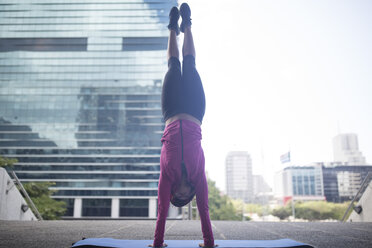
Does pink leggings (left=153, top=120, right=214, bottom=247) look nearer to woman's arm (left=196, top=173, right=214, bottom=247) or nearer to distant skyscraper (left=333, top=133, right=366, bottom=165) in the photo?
woman's arm (left=196, top=173, right=214, bottom=247)

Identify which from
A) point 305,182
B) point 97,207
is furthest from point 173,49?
point 305,182

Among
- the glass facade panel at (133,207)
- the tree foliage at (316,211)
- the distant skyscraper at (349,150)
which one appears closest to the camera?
the tree foliage at (316,211)

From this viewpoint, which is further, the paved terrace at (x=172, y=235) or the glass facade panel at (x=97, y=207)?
the glass facade panel at (x=97, y=207)

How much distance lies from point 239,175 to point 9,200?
619 ft

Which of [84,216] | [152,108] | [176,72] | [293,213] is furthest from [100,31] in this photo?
[176,72]

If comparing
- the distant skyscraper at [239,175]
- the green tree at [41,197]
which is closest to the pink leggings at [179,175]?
the green tree at [41,197]

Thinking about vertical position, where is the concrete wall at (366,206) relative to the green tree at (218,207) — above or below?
above

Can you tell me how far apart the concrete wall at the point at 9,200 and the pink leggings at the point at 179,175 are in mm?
6592

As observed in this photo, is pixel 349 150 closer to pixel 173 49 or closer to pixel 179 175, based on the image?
pixel 173 49

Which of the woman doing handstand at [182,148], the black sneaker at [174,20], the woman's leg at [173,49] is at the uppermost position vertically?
the black sneaker at [174,20]

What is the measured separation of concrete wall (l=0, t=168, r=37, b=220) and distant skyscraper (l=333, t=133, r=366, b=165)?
701 ft

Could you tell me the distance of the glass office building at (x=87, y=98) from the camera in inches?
2436

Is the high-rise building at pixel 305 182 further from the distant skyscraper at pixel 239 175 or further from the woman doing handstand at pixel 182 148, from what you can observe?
the woman doing handstand at pixel 182 148

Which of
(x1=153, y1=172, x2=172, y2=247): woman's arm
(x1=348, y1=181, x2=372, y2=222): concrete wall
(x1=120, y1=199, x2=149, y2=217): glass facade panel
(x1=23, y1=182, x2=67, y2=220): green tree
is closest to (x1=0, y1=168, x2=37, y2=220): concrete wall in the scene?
(x1=153, y1=172, x2=172, y2=247): woman's arm
